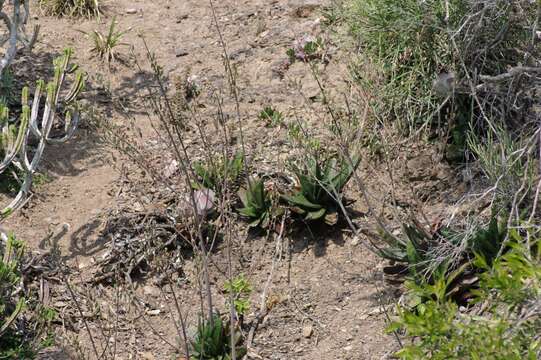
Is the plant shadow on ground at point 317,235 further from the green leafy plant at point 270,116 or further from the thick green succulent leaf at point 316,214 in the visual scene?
the green leafy plant at point 270,116

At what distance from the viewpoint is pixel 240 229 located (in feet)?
15.9

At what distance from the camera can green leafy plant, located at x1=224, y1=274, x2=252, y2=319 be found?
4.26 metres

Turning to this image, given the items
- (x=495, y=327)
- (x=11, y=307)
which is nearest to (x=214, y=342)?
(x=11, y=307)

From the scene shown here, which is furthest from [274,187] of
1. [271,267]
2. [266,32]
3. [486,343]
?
[486,343]

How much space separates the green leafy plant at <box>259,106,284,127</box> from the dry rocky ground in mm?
56

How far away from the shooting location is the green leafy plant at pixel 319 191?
15.0 ft

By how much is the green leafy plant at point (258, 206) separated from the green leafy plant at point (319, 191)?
0.39 feet

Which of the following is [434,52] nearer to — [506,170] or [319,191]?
[319,191]

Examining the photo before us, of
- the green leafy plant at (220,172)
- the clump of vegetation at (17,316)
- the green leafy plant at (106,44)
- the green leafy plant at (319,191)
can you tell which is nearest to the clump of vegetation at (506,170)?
the green leafy plant at (319,191)

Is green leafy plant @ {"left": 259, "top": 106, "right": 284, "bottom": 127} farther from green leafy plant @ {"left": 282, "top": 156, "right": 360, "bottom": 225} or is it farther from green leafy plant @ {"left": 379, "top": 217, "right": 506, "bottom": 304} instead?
green leafy plant @ {"left": 379, "top": 217, "right": 506, "bottom": 304}

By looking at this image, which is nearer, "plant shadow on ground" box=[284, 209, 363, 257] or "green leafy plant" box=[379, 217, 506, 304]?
"green leafy plant" box=[379, 217, 506, 304]

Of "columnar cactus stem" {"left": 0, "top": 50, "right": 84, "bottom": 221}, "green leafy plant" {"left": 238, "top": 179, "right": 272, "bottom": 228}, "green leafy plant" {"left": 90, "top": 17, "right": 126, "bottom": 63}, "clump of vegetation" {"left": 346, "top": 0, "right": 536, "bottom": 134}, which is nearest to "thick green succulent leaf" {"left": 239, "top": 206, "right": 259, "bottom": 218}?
"green leafy plant" {"left": 238, "top": 179, "right": 272, "bottom": 228}

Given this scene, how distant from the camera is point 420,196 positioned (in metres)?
4.82

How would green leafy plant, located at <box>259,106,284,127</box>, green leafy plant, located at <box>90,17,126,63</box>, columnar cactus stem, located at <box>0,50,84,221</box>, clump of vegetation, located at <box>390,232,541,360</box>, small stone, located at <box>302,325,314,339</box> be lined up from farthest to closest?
green leafy plant, located at <box>90,17,126,63</box>, green leafy plant, located at <box>259,106,284,127</box>, columnar cactus stem, located at <box>0,50,84,221</box>, small stone, located at <box>302,325,314,339</box>, clump of vegetation, located at <box>390,232,541,360</box>
